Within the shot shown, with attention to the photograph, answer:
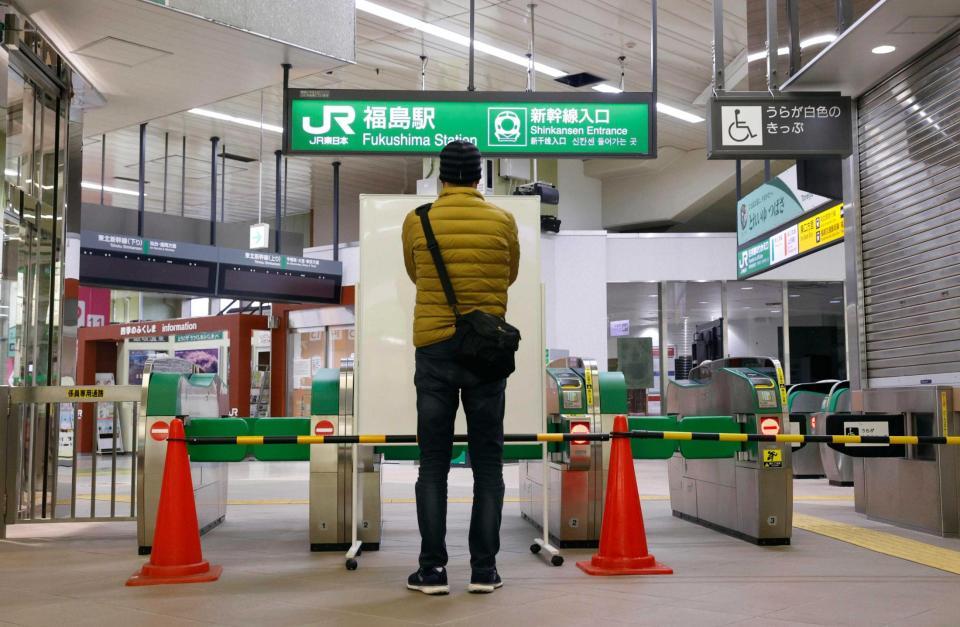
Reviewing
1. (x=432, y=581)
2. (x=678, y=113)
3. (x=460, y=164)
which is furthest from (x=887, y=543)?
(x=678, y=113)

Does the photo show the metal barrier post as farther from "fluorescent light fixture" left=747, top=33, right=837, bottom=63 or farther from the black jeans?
"fluorescent light fixture" left=747, top=33, right=837, bottom=63

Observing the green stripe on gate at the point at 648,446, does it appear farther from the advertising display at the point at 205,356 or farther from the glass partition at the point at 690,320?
the advertising display at the point at 205,356

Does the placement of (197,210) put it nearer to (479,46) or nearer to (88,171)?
(88,171)

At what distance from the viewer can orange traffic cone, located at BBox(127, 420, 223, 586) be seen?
4613 millimetres

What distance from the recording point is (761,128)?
7133mm

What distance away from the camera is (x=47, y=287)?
717 cm

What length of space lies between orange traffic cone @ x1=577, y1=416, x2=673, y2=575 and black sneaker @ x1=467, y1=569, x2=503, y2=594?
2.23 feet

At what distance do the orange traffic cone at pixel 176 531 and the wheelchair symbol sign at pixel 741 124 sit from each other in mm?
4451

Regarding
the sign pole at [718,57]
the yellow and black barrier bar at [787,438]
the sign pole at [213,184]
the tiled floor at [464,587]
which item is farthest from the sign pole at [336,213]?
the yellow and black barrier bar at [787,438]

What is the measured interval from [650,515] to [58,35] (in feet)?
18.6

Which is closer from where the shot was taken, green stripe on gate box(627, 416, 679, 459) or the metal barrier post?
green stripe on gate box(627, 416, 679, 459)

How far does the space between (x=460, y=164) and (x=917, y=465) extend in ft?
14.0

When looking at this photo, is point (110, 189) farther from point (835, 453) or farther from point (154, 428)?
point (154, 428)

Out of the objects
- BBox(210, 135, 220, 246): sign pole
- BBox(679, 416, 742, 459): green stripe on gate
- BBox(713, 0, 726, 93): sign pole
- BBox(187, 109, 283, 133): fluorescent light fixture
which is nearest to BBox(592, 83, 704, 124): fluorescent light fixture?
BBox(187, 109, 283, 133): fluorescent light fixture
